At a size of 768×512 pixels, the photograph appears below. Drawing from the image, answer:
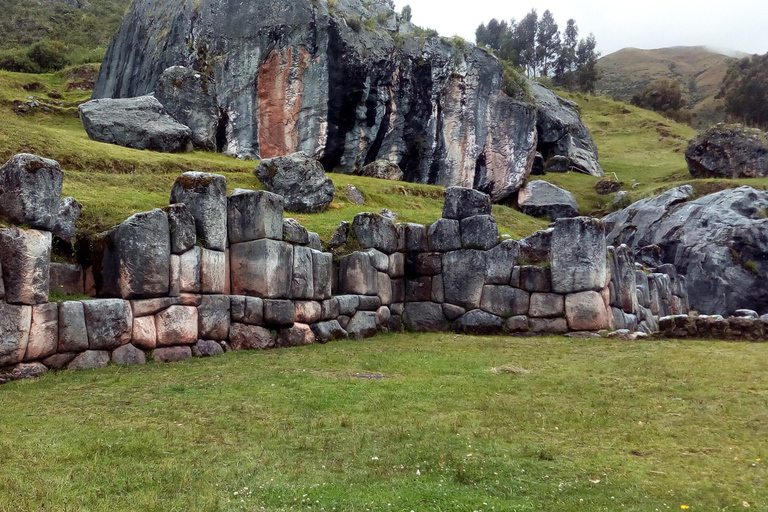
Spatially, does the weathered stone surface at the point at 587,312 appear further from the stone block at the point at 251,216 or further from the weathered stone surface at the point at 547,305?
the stone block at the point at 251,216

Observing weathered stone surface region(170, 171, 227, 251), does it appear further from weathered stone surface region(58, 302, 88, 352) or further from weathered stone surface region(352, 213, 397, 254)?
weathered stone surface region(352, 213, 397, 254)

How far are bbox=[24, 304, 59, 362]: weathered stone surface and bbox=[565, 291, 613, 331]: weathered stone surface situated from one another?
48.7ft

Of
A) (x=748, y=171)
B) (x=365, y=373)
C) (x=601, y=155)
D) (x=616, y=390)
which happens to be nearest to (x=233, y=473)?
(x=365, y=373)

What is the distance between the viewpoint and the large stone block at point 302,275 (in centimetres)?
1722

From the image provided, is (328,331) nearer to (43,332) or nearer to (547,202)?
(43,332)

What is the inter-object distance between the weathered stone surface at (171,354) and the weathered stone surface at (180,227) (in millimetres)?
2174

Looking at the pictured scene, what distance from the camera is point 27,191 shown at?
452 inches

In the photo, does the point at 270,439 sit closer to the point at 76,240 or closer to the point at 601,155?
the point at 76,240

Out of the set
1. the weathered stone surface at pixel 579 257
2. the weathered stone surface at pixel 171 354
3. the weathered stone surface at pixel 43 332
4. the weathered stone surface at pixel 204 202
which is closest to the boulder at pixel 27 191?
the weathered stone surface at pixel 43 332

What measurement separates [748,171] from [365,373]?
51.5 meters

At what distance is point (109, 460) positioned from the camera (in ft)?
22.1

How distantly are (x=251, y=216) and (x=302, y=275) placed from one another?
226 cm

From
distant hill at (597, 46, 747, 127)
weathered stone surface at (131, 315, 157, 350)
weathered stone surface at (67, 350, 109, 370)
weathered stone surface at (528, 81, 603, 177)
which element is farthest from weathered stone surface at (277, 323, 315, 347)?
distant hill at (597, 46, 747, 127)

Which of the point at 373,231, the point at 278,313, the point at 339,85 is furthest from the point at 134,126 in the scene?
the point at 278,313
